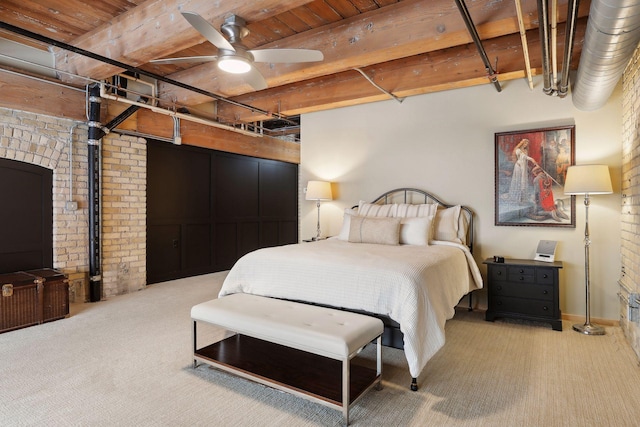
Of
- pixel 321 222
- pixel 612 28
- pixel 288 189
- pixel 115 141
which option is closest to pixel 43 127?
pixel 115 141

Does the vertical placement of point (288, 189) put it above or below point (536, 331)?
above

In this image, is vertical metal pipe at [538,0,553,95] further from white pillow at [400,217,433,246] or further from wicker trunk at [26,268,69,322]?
wicker trunk at [26,268,69,322]

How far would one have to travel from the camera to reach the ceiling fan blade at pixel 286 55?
280 centimetres

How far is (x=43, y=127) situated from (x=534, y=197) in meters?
5.70

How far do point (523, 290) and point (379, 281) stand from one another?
200 centimetres

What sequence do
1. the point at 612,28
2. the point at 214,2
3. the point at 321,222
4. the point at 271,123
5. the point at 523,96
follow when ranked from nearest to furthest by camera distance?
the point at 612,28, the point at 214,2, the point at 523,96, the point at 321,222, the point at 271,123

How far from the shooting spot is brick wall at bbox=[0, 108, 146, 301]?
409cm

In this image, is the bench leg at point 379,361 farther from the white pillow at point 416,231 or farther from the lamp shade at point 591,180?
the lamp shade at point 591,180

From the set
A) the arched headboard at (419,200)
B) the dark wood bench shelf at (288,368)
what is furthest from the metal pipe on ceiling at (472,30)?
the dark wood bench shelf at (288,368)

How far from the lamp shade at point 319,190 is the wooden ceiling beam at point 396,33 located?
5.17 feet

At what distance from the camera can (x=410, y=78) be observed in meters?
4.38

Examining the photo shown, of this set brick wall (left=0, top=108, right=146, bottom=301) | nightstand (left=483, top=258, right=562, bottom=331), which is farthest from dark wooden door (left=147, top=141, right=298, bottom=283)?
nightstand (left=483, top=258, right=562, bottom=331)

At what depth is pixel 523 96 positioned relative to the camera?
4168 millimetres

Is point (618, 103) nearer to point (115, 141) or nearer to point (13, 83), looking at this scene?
point (115, 141)
